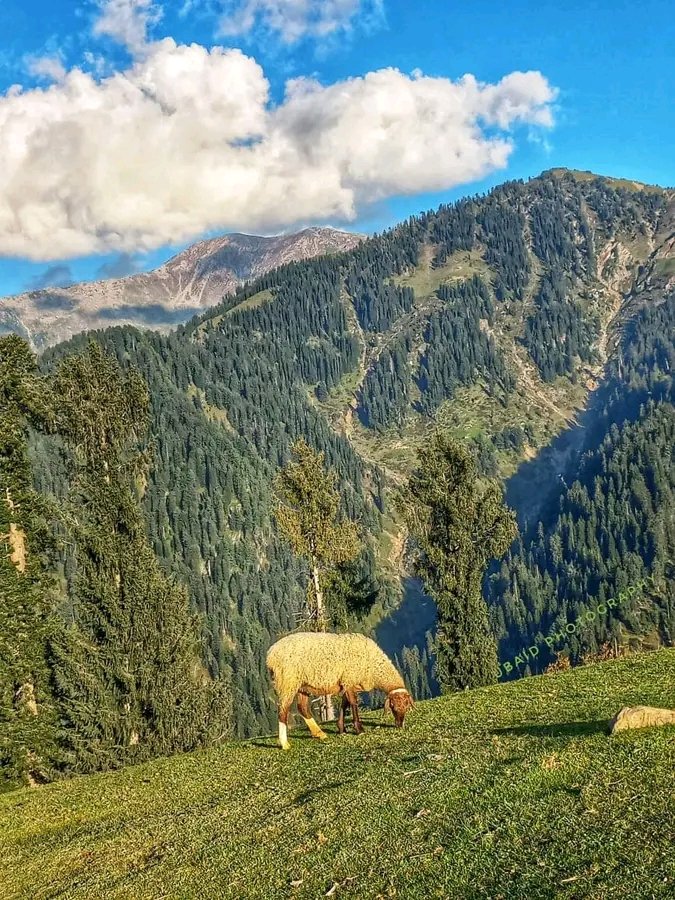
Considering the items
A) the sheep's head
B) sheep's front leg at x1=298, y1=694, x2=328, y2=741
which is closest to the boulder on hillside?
the sheep's head

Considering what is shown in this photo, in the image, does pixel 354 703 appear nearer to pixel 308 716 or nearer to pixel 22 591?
pixel 308 716

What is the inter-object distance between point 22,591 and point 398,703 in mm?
22984

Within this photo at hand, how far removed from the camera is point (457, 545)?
48.4 m

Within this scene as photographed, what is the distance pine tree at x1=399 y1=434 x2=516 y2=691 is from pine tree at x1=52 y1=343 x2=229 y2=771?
19.4 meters

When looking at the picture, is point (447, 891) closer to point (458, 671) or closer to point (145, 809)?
point (145, 809)

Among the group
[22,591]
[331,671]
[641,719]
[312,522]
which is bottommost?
[641,719]

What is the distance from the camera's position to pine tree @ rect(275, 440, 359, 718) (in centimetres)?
4634

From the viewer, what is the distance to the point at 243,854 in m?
14.2

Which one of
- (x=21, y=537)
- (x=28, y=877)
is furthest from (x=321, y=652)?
(x=21, y=537)

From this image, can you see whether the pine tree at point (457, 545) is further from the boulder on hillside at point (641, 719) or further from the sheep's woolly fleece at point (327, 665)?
the boulder on hillside at point (641, 719)

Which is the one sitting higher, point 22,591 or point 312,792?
point 22,591

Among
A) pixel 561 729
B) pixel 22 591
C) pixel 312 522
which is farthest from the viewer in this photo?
pixel 312 522

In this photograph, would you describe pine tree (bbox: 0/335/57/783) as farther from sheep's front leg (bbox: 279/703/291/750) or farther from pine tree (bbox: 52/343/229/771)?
sheep's front leg (bbox: 279/703/291/750)

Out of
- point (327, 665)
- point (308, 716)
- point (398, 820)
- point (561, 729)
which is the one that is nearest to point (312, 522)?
A: point (308, 716)
